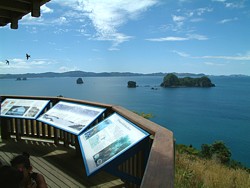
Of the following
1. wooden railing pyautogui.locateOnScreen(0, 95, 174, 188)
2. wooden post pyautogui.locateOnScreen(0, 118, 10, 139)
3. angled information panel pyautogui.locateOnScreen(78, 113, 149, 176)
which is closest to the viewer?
wooden railing pyautogui.locateOnScreen(0, 95, 174, 188)

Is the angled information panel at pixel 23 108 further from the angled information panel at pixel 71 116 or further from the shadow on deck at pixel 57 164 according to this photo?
the shadow on deck at pixel 57 164

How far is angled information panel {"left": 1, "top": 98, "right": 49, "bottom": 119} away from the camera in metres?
4.67

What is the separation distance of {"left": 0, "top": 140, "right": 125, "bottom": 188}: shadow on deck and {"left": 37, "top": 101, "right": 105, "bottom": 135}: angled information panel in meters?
0.61

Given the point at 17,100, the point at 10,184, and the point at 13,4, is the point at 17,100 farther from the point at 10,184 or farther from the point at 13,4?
the point at 10,184

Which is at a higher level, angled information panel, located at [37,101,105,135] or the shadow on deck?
angled information panel, located at [37,101,105,135]

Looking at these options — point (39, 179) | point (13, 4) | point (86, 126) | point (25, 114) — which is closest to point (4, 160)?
point (25, 114)

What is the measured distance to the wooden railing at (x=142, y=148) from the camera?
1.14 m

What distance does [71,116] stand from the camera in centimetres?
399

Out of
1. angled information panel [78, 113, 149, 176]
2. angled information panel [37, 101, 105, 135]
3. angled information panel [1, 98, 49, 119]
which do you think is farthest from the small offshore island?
angled information panel [78, 113, 149, 176]

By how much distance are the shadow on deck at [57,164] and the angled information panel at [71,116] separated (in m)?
Result: 0.61


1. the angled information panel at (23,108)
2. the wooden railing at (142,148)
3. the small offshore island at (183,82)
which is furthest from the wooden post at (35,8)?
the small offshore island at (183,82)

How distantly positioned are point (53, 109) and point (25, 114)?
635 millimetres

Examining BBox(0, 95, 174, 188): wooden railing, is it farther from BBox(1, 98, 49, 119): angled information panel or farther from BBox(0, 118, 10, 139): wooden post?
BBox(1, 98, 49, 119): angled information panel

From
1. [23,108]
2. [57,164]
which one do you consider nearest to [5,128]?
[23,108]
